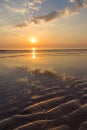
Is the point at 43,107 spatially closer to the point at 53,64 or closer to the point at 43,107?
the point at 43,107

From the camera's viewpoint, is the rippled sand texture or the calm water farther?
the calm water

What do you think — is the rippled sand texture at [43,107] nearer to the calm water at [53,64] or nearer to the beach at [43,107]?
the beach at [43,107]

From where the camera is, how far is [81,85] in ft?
39.2

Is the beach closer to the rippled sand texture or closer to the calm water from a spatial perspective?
the rippled sand texture

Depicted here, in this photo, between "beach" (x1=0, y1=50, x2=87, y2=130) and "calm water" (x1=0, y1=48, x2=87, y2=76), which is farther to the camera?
"calm water" (x1=0, y1=48, x2=87, y2=76)

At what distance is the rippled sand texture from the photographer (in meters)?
6.31

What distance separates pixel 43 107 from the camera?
8.00 m

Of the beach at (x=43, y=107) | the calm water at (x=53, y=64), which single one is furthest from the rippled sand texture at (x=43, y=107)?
the calm water at (x=53, y=64)

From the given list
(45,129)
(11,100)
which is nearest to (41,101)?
(11,100)

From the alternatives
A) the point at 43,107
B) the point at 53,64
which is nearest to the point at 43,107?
the point at 43,107

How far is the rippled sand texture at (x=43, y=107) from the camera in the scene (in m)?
6.31

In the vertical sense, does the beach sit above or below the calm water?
Answer: below

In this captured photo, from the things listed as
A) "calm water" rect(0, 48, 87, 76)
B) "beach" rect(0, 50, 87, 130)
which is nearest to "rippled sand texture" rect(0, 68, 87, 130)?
"beach" rect(0, 50, 87, 130)

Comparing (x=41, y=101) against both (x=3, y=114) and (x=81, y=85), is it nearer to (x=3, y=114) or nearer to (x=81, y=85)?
(x=3, y=114)
